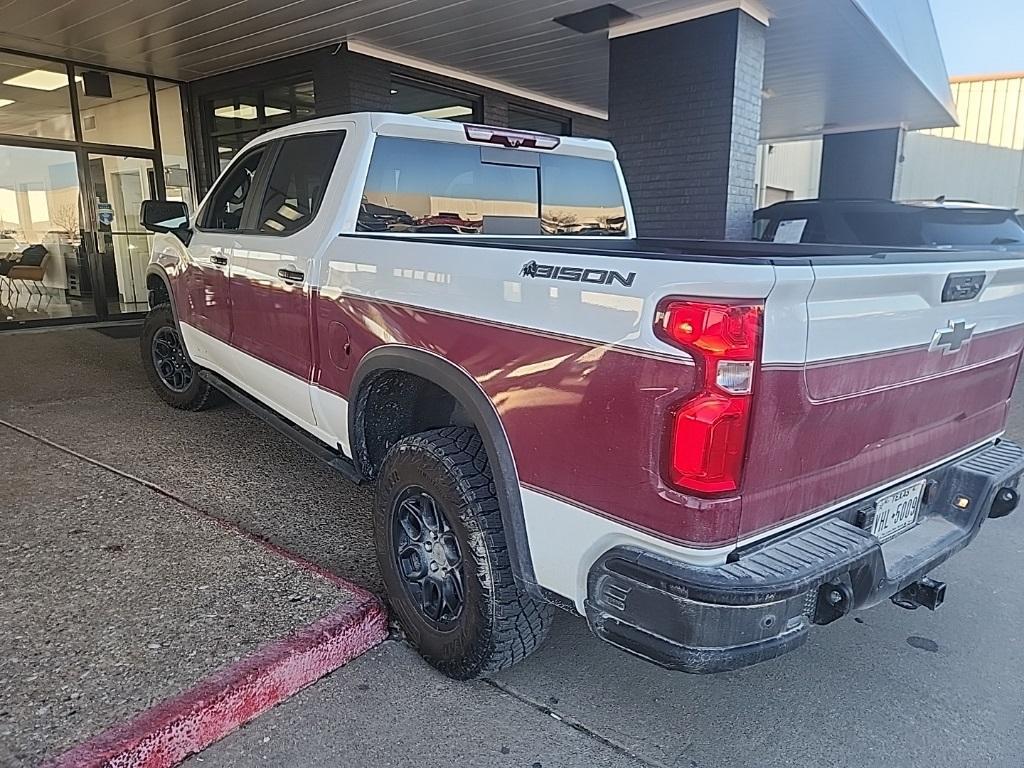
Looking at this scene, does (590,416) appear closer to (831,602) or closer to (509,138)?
(831,602)

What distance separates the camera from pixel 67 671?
235cm

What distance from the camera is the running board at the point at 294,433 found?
10.9 feet

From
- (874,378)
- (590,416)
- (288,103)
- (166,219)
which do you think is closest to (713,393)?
(590,416)

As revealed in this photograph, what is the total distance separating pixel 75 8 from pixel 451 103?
4.30 metres

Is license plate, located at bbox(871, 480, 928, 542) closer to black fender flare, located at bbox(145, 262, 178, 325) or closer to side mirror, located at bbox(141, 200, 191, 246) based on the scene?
side mirror, located at bbox(141, 200, 191, 246)

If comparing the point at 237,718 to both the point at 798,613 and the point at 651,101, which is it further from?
the point at 651,101

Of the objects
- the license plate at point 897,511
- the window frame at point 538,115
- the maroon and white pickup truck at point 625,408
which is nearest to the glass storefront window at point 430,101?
the window frame at point 538,115

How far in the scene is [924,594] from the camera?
2.45 m

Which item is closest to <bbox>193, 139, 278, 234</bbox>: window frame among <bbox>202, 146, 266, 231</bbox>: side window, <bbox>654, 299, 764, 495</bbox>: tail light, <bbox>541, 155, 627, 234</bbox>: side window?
<bbox>202, 146, 266, 231</bbox>: side window

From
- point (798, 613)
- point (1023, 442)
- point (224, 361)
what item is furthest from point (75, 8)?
point (1023, 442)

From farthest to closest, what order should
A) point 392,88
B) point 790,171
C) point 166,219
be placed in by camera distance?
point 790,171 < point 392,88 < point 166,219

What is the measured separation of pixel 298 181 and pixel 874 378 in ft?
9.25

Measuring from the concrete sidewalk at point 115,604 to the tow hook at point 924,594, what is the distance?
2.03 metres

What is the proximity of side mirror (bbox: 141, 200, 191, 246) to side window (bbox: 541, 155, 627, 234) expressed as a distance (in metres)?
2.35
